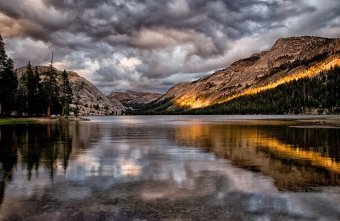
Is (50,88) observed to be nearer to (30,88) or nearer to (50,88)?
(50,88)

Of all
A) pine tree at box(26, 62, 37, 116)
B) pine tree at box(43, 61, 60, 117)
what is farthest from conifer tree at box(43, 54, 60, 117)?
pine tree at box(26, 62, 37, 116)

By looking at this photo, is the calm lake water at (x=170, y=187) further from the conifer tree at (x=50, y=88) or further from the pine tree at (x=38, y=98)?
the conifer tree at (x=50, y=88)

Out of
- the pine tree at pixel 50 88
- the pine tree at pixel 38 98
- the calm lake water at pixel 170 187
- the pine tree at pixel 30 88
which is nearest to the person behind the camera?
the calm lake water at pixel 170 187

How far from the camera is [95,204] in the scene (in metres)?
14.4

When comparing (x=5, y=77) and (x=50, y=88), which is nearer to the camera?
(x=5, y=77)

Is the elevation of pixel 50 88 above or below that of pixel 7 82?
above

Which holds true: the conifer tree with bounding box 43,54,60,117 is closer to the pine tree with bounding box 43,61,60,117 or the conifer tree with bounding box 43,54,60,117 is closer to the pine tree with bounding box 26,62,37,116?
the pine tree with bounding box 43,61,60,117

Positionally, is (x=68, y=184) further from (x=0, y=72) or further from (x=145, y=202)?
(x=0, y=72)

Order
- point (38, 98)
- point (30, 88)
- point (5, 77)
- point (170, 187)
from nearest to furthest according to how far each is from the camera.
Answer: point (170, 187)
point (5, 77)
point (30, 88)
point (38, 98)

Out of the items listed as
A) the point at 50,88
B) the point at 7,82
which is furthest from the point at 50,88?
the point at 7,82

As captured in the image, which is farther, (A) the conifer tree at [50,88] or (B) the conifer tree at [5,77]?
(A) the conifer tree at [50,88]

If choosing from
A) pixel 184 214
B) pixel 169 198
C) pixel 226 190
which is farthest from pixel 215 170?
pixel 184 214

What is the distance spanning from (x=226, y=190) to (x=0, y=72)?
377 feet

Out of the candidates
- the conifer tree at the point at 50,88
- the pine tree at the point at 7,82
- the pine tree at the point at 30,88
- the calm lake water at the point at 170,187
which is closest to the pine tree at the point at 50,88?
the conifer tree at the point at 50,88
